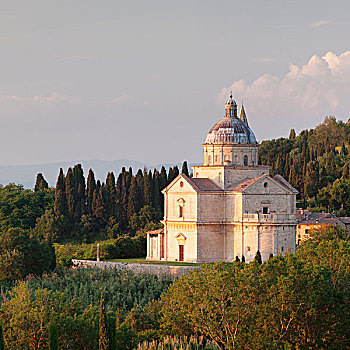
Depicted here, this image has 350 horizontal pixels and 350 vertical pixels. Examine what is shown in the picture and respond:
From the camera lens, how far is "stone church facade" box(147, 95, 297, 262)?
54.1 metres

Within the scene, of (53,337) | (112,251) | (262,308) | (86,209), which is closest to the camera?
(53,337)

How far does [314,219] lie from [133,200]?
51.5 ft

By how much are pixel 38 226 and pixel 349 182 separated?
32123 mm

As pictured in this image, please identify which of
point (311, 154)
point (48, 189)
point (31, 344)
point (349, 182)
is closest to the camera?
point (31, 344)

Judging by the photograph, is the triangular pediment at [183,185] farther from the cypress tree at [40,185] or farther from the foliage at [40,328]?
the cypress tree at [40,185]

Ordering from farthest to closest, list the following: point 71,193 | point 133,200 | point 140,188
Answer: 1. point 140,188
2. point 133,200
3. point 71,193

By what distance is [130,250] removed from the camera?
59.8 meters

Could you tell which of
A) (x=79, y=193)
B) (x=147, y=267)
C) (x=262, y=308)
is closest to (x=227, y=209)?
(x=147, y=267)

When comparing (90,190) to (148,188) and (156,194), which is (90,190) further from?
(156,194)

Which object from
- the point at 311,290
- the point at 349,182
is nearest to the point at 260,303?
the point at 311,290

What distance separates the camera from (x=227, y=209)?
55.3m

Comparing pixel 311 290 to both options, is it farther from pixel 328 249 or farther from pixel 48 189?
pixel 48 189

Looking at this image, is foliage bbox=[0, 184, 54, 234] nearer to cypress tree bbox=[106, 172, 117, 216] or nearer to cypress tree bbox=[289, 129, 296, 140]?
cypress tree bbox=[106, 172, 117, 216]

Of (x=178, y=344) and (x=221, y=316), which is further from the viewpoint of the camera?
(x=221, y=316)
